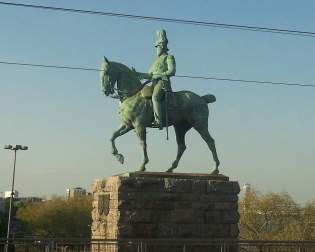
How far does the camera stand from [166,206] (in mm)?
16672

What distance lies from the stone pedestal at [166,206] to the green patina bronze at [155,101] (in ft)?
2.39

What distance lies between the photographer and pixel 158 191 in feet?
54.6

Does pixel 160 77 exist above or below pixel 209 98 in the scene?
above

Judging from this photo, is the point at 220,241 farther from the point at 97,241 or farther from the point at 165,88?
the point at 165,88

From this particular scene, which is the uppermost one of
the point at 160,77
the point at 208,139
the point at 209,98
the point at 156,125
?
the point at 160,77

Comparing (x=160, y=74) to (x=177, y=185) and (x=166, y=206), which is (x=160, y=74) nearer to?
(x=177, y=185)

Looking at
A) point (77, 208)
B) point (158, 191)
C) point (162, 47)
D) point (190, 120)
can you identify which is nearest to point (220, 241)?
point (158, 191)

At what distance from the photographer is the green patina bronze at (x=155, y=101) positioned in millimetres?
17312

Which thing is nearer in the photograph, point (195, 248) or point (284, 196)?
point (195, 248)

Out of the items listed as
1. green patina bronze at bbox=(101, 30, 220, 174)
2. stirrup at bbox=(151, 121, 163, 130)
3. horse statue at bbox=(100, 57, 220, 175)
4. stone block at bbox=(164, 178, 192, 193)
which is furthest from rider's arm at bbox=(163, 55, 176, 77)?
stone block at bbox=(164, 178, 192, 193)

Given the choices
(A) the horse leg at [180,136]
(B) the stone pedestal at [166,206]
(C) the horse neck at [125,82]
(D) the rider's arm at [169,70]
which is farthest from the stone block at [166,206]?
(D) the rider's arm at [169,70]

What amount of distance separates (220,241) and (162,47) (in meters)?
6.17

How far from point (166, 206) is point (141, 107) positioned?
288 centimetres

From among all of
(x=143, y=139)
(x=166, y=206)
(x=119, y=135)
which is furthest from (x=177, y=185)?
(x=119, y=135)
